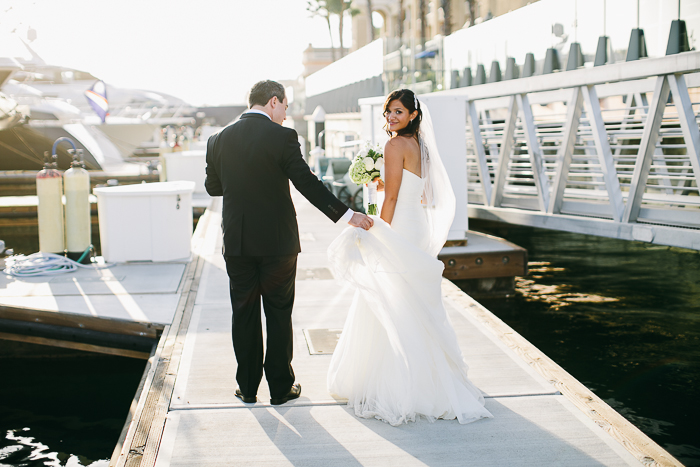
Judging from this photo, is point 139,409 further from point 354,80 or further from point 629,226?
point 354,80

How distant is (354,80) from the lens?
27672mm

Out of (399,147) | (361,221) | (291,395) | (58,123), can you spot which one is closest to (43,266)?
(291,395)

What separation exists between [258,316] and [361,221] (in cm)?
91

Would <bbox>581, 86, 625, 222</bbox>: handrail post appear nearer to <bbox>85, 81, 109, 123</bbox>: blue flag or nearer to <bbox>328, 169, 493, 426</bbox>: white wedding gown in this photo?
<bbox>328, 169, 493, 426</bbox>: white wedding gown

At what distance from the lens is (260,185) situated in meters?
3.92

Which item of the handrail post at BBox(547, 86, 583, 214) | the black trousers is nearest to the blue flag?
the handrail post at BBox(547, 86, 583, 214)

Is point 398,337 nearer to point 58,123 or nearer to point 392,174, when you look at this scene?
point 392,174

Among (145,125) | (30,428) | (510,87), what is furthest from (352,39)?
(30,428)

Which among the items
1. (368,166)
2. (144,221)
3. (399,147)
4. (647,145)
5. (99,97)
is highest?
(99,97)

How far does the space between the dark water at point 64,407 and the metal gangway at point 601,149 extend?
545 centimetres

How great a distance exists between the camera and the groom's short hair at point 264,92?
13.1 ft

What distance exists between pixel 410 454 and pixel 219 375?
5.80 ft

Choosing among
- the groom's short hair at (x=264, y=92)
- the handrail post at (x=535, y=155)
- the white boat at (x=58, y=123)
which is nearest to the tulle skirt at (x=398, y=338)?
the groom's short hair at (x=264, y=92)

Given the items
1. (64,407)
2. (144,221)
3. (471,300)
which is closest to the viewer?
(64,407)
